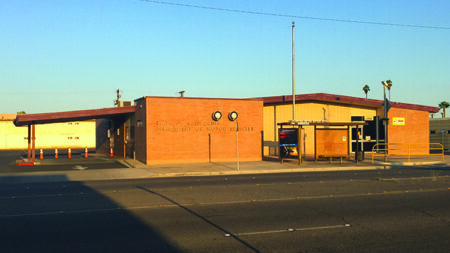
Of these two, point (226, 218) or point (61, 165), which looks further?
point (61, 165)

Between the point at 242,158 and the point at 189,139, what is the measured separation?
4076 mm

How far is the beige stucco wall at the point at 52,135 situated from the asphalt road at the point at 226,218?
5198 centimetres

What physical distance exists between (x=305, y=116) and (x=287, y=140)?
26.2 ft

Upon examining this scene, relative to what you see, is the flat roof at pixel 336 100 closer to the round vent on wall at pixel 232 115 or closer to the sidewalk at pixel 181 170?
the round vent on wall at pixel 232 115

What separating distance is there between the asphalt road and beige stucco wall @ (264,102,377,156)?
17841mm

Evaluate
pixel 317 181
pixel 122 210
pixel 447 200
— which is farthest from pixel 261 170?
pixel 122 210

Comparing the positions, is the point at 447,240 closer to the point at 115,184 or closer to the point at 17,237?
the point at 17,237

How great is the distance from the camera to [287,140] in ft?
94.2

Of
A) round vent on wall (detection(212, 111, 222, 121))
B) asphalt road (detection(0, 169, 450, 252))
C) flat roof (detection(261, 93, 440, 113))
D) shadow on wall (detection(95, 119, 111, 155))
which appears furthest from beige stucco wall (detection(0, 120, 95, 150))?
asphalt road (detection(0, 169, 450, 252))

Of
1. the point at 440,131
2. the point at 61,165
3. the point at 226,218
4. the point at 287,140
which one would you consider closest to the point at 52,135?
the point at 61,165

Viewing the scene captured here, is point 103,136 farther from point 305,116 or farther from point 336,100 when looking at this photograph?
point 336,100

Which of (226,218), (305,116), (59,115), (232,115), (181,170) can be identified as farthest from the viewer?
(305,116)

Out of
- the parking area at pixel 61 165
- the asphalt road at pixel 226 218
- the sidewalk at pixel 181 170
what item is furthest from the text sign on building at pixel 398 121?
the parking area at pixel 61 165

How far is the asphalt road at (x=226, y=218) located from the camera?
27.6 feet
